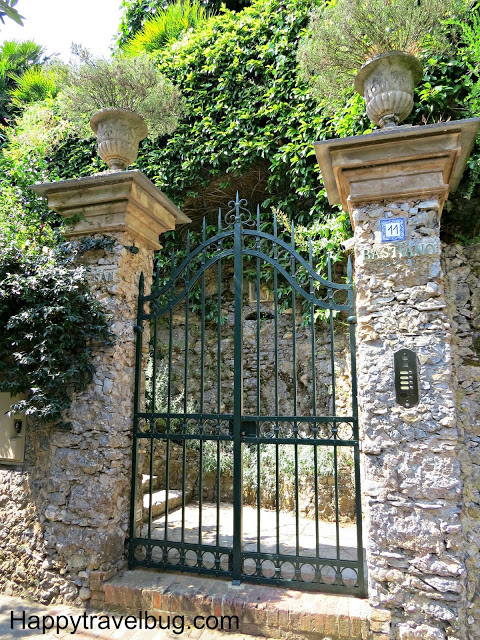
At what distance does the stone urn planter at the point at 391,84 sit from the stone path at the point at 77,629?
11.5ft

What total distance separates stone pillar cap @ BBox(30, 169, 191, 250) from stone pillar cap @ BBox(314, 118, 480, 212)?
4.78 feet

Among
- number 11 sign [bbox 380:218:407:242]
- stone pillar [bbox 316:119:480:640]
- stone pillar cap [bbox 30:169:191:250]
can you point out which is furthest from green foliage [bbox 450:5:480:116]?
stone pillar cap [bbox 30:169:191:250]

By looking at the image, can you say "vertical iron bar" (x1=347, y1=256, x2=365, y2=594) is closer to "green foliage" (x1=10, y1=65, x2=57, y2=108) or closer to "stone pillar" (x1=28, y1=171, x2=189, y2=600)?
"stone pillar" (x1=28, y1=171, x2=189, y2=600)

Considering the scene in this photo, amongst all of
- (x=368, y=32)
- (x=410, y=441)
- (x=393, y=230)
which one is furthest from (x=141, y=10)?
(x=410, y=441)

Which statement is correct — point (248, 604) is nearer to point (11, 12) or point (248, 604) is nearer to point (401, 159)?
point (401, 159)

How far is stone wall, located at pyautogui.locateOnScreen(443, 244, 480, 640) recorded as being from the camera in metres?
2.63

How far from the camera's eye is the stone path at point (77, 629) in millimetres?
2756

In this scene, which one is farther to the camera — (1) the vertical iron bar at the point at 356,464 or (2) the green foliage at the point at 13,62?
(2) the green foliage at the point at 13,62

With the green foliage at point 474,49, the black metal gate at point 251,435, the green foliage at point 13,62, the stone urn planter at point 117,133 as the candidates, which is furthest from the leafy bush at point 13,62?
the green foliage at point 474,49

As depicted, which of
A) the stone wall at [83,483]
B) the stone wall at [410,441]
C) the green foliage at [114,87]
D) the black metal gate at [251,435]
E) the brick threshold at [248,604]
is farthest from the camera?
the green foliage at [114,87]

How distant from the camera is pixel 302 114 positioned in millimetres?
5457

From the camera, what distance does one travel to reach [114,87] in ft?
12.5

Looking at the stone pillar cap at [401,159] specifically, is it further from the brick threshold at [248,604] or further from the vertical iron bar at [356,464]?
the brick threshold at [248,604]

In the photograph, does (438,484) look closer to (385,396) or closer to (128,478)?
(385,396)
